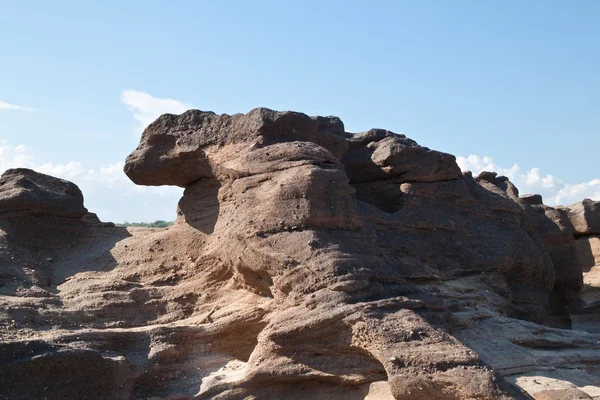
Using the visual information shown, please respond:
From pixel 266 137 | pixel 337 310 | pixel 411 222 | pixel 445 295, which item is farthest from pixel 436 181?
pixel 337 310

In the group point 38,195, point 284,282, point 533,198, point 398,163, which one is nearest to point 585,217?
point 533,198

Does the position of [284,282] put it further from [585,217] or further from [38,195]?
[585,217]

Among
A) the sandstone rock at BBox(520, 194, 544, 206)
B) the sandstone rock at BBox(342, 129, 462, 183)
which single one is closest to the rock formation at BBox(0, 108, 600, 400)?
the sandstone rock at BBox(342, 129, 462, 183)

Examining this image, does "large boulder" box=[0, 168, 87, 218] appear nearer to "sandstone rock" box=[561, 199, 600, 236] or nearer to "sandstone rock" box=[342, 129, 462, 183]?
"sandstone rock" box=[342, 129, 462, 183]

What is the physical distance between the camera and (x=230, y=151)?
1005 cm

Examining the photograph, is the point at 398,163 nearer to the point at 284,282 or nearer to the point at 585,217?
the point at 284,282

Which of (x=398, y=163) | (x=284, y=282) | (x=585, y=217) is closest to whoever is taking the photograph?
(x=284, y=282)

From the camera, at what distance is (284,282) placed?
8.55 meters

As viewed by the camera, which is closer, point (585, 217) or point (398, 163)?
point (398, 163)

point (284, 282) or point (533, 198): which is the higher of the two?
point (533, 198)

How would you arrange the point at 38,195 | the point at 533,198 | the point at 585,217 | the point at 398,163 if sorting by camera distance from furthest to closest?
1. the point at 585,217
2. the point at 533,198
3. the point at 398,163
4. the point at 38,195

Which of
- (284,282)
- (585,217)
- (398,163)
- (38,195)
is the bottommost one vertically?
(284,282)

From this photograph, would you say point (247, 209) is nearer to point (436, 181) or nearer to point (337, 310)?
point (337, 310)

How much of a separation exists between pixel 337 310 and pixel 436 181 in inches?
173
